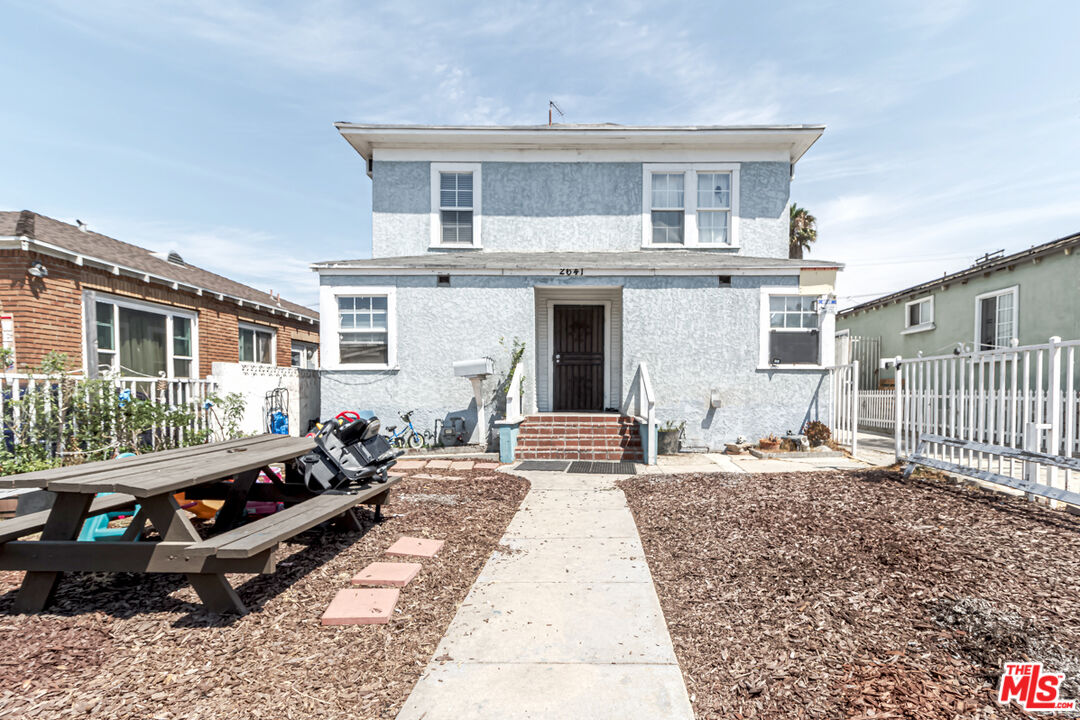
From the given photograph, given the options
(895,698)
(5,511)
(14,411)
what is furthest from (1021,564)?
(14,411)

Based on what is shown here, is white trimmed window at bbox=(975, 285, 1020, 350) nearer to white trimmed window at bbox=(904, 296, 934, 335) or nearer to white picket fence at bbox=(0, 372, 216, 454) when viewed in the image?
white trimmed window at bbox=(904, 296, 934, 335)

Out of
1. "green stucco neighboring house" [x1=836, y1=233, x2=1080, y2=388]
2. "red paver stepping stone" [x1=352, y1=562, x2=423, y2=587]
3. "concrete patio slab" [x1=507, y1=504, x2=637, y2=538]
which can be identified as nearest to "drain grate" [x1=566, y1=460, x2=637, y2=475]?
"concrete patio slab" [x1=507, y1=504, x2=637, y2=538]

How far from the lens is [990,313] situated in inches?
475

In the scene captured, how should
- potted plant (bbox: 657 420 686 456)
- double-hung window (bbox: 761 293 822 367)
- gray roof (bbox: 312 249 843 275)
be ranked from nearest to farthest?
potted plant (bbox: 657 420 686 456), gray roof (bbox: 312 249 843 275), double-hung window (bbox: 761 293 822 367)

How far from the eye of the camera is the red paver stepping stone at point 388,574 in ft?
11.1

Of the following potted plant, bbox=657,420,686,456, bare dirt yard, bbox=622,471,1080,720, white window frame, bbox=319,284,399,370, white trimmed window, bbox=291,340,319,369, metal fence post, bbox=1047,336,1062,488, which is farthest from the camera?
white trimmed window, bbox=291,340,319,369

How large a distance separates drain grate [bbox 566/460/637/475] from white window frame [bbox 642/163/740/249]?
18.1 feet

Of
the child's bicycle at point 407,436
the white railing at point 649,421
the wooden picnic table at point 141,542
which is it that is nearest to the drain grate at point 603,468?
the white railing at point 649,421

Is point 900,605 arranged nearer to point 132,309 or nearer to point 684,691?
point 684,691

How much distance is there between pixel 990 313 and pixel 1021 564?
11.9m

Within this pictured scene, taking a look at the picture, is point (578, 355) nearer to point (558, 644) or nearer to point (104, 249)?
point (558, 644)

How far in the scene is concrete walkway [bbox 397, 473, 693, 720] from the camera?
2156 millimetres

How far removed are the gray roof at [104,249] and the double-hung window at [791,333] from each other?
12.7 meters
